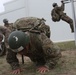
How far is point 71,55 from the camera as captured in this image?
779 centimetres

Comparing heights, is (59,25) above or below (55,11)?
below

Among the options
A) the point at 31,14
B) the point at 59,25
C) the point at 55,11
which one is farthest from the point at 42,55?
the point at 31,14

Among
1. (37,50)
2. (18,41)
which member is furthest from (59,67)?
(18,41)

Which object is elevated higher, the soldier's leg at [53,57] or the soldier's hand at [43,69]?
the soldier's leg at [53,57]

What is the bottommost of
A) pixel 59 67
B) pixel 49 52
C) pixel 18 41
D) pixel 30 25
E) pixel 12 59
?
pixel 59 67

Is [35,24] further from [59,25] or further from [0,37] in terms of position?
[59,25]

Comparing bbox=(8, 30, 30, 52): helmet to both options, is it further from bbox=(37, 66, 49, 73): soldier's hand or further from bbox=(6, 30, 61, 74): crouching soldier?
bbox=(37, 66, 49, 73): soldier's hand

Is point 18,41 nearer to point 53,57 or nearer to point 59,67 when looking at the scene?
point 53,57

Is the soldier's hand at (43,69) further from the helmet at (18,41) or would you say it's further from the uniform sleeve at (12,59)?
the helmet at (18,41)

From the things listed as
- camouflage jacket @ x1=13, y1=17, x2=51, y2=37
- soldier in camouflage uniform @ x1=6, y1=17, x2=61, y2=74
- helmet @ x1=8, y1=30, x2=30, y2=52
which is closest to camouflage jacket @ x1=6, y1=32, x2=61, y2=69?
soldier in camouflage uniform @ x1=6, y1=17, x2=61, y2=74

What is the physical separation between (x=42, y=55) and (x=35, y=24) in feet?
2.25

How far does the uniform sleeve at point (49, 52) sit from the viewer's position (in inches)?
247

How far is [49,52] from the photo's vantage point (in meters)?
6.29

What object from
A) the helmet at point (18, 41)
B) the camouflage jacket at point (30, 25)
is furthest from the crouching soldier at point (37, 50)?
the camouflage jacket at point (30, 25)
